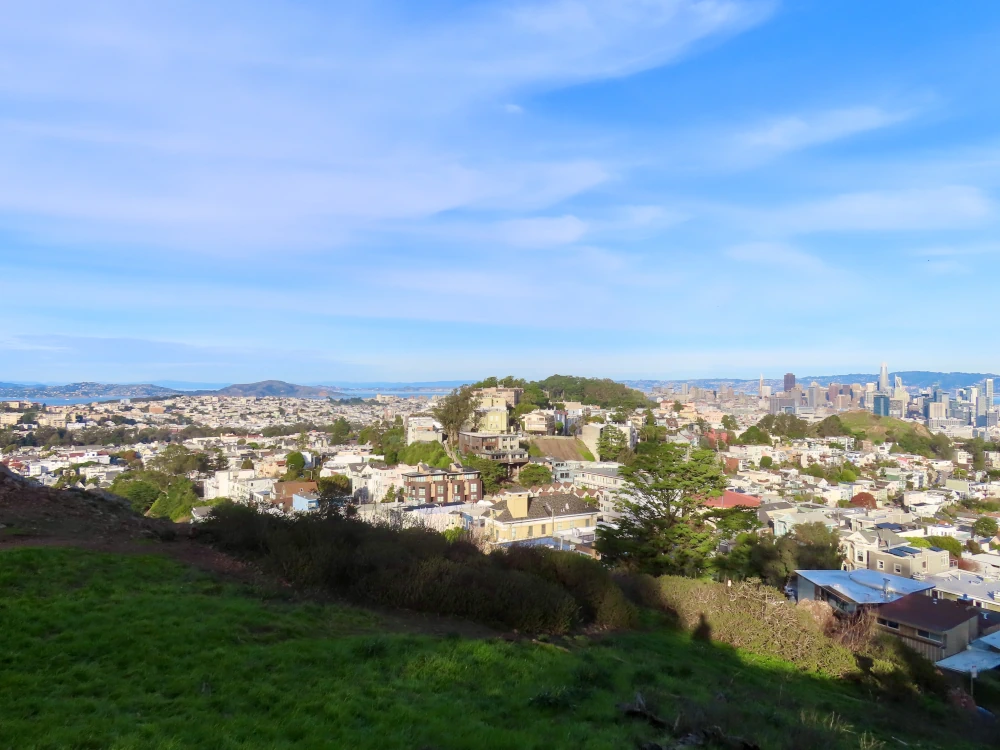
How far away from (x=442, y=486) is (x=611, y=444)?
18.5 meters

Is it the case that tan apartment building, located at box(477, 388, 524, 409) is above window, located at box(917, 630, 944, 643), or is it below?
above

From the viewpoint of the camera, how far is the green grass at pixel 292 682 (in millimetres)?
3770

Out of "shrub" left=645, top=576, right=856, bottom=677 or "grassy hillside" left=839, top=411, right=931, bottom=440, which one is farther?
"grassy hillside" left=839, top=411, right=931, bottom=440

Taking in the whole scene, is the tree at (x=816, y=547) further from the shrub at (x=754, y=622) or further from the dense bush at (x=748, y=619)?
the shrub at (x=754, y=622)

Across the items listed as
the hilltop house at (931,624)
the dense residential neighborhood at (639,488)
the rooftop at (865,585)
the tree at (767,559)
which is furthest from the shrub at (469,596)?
the rooftop at (865,585)

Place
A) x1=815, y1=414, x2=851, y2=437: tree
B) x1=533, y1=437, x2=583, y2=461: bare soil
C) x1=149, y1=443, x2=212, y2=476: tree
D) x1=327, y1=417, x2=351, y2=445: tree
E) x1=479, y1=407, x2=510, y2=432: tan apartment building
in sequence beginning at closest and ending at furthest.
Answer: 1. x1=149, y1=443, x2=212, y2=476: tree
2. x1=533, y1=437, x2=583, y2=461: bare soil
3. x1=479, y1=407, x2=510, y2=432: tan apartment building
4. x1=327, y1=417, x2=351, y2=445: tree
5. x1=815, y1=414, x2=851, y2=437: tree

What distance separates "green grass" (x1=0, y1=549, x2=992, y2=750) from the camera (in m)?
3.77

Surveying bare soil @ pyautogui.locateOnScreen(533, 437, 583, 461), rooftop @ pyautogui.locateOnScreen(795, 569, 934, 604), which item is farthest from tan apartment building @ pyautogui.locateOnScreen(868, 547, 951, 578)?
bare soil @ pyautogui.locateOnScreen(533, 437, 583, 461)

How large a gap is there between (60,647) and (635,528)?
42.4 ft

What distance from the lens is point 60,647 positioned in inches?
181

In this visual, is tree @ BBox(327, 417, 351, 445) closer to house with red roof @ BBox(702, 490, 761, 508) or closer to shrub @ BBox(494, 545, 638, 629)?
house with red roof @ BBox(702, 490, 761, 508)

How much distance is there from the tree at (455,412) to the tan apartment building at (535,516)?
15593 mm

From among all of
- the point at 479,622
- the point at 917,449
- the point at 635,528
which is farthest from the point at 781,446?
the point at 479,622

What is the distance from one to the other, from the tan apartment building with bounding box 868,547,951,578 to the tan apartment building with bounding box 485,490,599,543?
38.6ft
